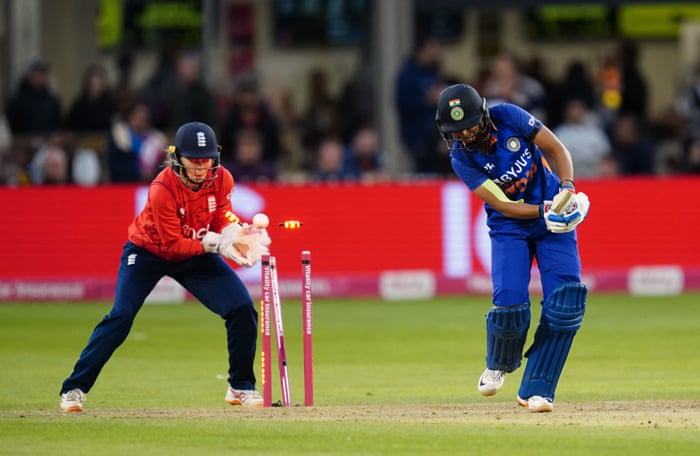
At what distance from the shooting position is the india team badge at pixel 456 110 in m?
10.5

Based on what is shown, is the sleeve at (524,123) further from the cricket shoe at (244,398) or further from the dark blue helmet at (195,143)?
the cricket shoe at (244,398)

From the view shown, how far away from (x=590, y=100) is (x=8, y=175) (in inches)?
344

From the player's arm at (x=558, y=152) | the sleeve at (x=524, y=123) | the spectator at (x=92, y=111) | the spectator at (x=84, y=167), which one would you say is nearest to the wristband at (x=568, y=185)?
the player's arm at (x=558, y=152)

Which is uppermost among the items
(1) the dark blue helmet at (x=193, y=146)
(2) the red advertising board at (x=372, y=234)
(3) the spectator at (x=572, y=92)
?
(1) the dark blue helmet at (x=193, y=146)

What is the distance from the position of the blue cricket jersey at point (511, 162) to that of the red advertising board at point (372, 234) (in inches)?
376

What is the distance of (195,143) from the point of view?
36.4 ft

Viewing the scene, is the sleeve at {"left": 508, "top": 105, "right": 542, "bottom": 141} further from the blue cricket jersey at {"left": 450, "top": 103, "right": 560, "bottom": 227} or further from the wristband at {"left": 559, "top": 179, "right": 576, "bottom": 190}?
the wristband at {"left": 559, "top": 179, "right": 576, "bottom": 190}

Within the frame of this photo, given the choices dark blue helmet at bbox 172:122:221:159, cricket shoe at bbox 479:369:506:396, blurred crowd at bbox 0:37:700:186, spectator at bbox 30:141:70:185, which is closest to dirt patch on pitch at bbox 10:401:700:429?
cricket shoe at bbox 479:369:506:396

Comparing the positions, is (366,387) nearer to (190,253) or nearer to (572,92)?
(190,253)

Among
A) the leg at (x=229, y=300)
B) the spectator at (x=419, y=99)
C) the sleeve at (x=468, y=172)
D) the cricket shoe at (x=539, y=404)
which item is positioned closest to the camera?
the cricket shoe at (x=539, y=404)

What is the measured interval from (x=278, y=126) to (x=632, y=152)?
5095mm

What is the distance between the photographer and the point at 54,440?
31.7 ft

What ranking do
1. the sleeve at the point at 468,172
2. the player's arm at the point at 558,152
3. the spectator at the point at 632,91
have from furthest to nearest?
the spectator at the point at 632,91 < the sleeve at the point at 468,172 < the player's arm at the point at 558,152

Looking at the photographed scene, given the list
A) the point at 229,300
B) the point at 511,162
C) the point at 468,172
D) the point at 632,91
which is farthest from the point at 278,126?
the point at 511,162
